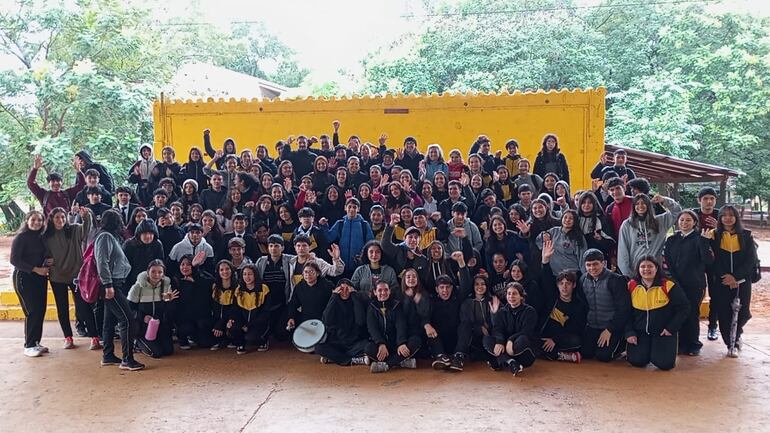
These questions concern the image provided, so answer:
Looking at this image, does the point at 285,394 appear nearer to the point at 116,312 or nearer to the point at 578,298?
the point at 116,312

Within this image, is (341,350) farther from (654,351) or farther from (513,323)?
(654,351)

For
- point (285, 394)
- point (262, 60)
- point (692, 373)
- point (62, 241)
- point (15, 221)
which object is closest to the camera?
point (285, 394)

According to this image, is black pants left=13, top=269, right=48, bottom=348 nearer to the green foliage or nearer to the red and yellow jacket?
the red and yellow jacket

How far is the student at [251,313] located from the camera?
247 inches

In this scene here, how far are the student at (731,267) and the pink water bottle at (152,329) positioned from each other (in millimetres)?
5679

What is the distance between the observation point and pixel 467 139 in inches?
408

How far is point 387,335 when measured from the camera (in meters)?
5.79

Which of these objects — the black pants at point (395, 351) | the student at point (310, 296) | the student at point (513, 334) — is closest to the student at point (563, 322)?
the student at point (513, 334)

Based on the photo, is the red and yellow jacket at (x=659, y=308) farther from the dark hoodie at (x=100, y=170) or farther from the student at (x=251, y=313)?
the dark hoodie at (x=100, y=170)

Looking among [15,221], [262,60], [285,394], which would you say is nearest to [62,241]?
[285,394]

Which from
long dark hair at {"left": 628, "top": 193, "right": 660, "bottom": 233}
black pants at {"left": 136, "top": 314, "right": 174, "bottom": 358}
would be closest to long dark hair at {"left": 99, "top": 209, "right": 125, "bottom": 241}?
black pants at {"left": 136, "top": 314, "right": 174, "bottom": 358}

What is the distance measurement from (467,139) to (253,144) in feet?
13.0

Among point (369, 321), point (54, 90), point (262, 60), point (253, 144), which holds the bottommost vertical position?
point (369, 321)

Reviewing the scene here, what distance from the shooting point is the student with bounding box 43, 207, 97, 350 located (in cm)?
615
